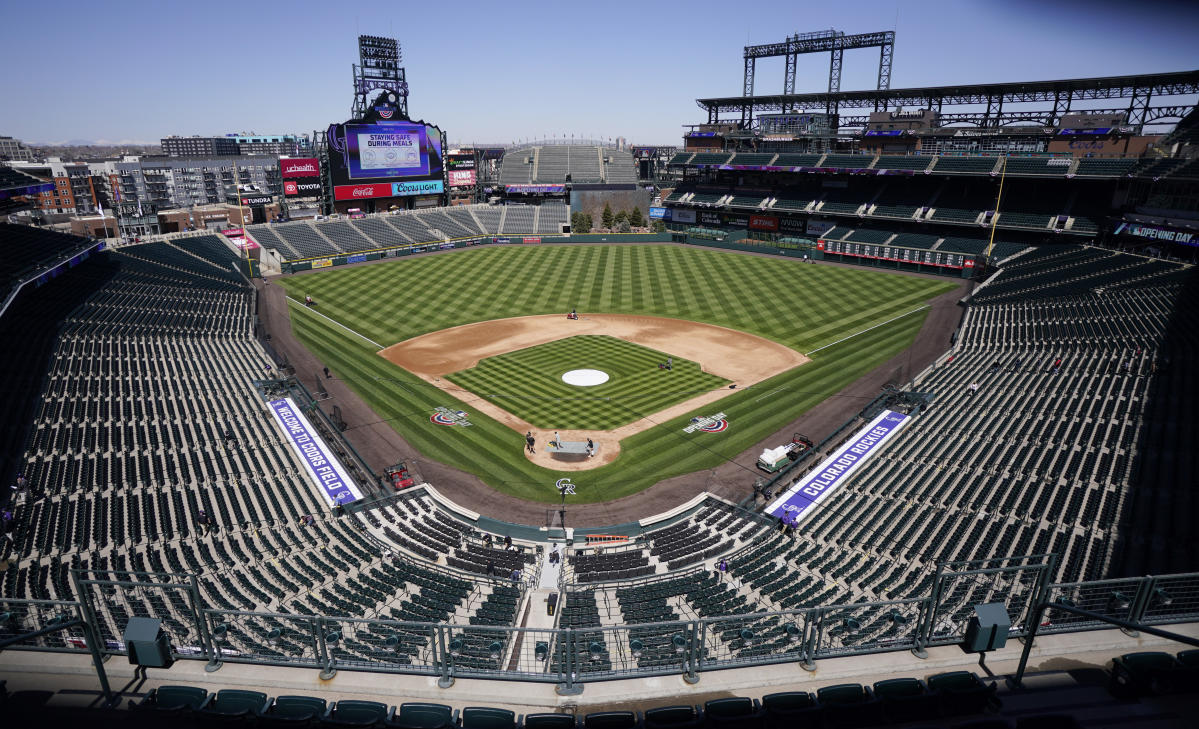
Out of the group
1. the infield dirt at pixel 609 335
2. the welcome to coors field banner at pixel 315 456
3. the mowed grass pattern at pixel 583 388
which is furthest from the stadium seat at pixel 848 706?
the mowed grass pattern at pixel 583 388

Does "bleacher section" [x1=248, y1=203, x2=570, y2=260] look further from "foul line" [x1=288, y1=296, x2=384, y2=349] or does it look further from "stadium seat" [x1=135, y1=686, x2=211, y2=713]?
"stadium seat" [x1=135, y1=686, x2=211, y2=713]

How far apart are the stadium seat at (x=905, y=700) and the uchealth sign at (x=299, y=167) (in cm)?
9396

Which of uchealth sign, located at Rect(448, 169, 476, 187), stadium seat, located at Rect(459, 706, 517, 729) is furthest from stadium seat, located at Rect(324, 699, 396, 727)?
uchealth sign, located at Rect(448, 169, 476, 187)

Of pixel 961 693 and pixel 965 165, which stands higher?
Answer: pixel 965 165

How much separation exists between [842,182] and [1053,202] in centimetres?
2680

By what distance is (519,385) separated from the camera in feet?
139

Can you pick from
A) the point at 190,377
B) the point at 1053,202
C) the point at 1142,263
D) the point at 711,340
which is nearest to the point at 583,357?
the point at 711,340

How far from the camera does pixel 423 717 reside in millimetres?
9242

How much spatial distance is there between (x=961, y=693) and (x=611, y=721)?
550cm

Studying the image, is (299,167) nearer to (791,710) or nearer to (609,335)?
(609,335)

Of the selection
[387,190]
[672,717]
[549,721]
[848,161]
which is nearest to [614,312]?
[387,190]

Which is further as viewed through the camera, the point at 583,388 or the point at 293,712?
the point at 583,388

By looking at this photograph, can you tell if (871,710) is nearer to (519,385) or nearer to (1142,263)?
(519,385)

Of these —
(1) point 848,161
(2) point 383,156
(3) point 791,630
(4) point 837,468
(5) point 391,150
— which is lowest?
(4) point 837,468
